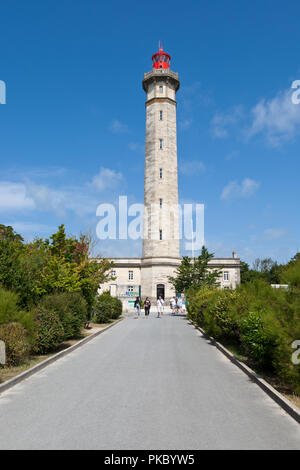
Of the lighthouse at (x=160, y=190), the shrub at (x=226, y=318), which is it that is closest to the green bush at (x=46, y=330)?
the shrub at (x=226, y=318)

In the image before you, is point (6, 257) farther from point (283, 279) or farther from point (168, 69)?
point (168, 69)

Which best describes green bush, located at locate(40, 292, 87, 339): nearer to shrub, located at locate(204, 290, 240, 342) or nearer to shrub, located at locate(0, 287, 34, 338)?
shrub, located at locate(0, 287, 34, 338)

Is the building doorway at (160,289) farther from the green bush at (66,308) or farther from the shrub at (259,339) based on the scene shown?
the shrub at (259,339)

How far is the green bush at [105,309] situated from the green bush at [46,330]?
12.4 meters

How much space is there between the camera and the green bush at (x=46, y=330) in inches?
442

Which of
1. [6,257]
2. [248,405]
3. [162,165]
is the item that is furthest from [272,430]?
[162,165]

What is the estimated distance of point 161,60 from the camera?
49.7 metres

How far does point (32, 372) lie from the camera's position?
9.02 meters

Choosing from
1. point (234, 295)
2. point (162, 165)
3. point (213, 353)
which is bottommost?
point (213, 353)

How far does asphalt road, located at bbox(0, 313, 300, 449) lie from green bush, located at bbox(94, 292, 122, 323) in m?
14.2

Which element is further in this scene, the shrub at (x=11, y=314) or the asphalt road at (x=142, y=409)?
the shrub at (x=11, y=314)

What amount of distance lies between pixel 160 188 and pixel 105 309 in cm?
2311
